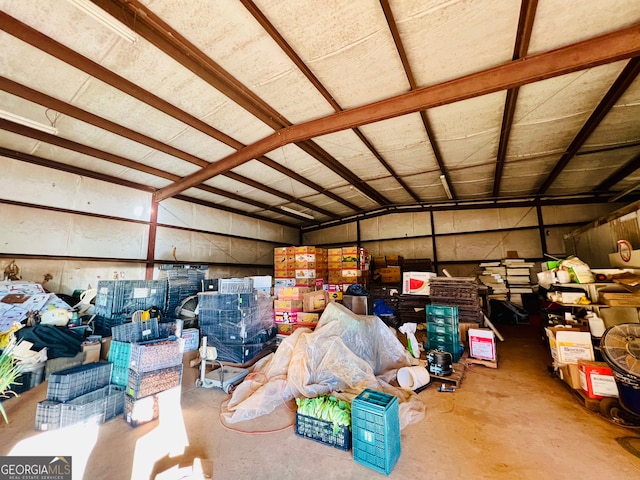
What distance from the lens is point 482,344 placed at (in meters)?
3.91

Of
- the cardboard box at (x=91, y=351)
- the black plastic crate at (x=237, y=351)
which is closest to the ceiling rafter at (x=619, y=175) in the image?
the black plastic crate at (x=237, y=351)

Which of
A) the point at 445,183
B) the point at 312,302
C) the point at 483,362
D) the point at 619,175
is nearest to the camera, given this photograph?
the point at 483,362

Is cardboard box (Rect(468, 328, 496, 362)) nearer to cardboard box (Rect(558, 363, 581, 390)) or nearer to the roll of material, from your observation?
cardboard box (Rect(558, 363, 581, 390))

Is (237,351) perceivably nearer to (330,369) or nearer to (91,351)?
(330,369)

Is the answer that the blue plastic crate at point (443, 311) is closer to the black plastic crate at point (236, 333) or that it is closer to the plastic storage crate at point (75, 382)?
the black plastic crate at point (236, 333)

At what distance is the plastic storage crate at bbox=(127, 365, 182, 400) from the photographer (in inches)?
100

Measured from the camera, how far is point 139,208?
631 centimetres

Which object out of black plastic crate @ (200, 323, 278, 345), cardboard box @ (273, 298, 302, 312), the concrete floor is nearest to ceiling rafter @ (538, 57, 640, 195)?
the concrete floor

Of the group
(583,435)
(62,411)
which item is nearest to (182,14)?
(62,411)

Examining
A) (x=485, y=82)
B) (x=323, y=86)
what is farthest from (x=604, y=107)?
(x=323, y=86)

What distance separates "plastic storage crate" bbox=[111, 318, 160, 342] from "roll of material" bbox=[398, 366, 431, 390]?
124 inches

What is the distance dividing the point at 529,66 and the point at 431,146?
210cm

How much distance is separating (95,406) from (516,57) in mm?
5699

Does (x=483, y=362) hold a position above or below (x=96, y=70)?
below
